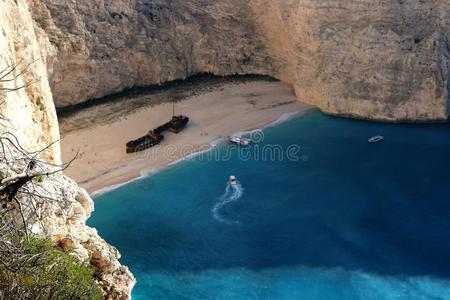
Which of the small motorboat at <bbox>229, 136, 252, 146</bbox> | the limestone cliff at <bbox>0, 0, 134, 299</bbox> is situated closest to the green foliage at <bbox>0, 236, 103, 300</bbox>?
the limestone cliff at <bbox>0, 0, 134, 299</bbox>

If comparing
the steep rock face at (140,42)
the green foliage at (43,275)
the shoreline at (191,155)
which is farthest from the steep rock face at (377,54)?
the green foliage at (43,275)

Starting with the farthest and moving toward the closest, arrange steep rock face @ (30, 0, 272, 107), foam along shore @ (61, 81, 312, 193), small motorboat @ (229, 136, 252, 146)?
1. steep rock face @ (30, 0, 272, 107)
2. small motorboat @ (229, 136, 252, 146)
3. foam along shore @ (61, 81, 312, 193)

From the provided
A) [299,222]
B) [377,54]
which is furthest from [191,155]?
[377,54]

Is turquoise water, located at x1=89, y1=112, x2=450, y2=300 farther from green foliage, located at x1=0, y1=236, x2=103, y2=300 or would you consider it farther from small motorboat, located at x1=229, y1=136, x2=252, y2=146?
green foliage, located at x1=0, y1=236, x2=103, y2=300

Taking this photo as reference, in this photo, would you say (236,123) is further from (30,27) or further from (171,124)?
(30,27)

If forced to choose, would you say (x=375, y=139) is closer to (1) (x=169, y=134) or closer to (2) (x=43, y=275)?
(1) (x=169, y=134)
